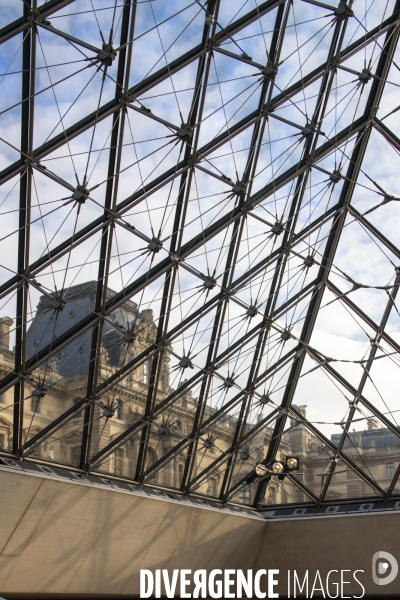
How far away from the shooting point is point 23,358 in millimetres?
23250

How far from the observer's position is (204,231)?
2584 centimetres

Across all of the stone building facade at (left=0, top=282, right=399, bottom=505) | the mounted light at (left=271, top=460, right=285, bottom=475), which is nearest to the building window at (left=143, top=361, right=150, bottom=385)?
the stone building facade at (left=0, top=282, right=399, bottom=505)

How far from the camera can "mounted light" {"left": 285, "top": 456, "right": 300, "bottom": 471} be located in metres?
32.0

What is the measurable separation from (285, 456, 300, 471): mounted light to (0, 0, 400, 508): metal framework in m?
0.97

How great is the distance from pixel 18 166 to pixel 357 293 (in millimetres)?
16662

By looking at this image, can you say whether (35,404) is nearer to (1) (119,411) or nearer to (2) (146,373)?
(1) (119,411)

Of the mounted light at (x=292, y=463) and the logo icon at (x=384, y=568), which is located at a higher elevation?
the mounted light at (x=292, y=463)

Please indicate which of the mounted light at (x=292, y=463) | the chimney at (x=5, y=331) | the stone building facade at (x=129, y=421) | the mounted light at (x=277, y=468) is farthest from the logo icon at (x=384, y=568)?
the chimney at (x=5, y=331)

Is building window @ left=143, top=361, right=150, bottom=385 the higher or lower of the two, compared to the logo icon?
higher

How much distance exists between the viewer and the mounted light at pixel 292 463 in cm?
3200

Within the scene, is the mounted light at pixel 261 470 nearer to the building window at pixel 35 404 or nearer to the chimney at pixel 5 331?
the building window at pixel 35 404

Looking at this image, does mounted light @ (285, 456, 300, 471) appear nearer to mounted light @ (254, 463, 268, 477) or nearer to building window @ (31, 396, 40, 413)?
mounted light @ (254, 463, 268, 477)

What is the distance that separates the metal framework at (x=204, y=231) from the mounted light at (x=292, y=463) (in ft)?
3.17

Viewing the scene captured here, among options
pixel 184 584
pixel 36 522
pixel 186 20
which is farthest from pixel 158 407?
pixel 186 20
